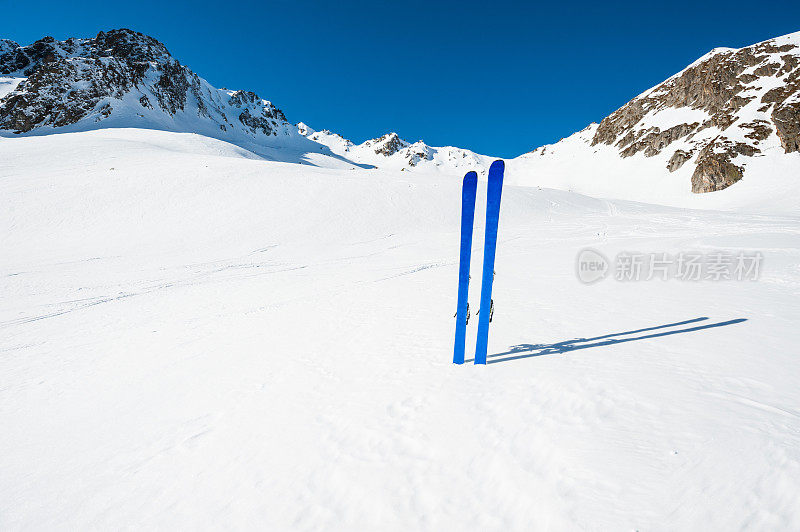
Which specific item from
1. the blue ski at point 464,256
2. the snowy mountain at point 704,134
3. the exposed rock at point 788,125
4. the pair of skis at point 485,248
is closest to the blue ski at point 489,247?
the pair of skis at point 485,248

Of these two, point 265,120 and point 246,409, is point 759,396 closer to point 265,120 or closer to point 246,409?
point 246,409

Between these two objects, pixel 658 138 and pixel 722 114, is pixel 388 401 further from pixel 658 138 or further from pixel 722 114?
pixel 658 138

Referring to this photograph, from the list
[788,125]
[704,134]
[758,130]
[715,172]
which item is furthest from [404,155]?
[788,125]

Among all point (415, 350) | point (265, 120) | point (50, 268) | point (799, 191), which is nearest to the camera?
point (415, 350)

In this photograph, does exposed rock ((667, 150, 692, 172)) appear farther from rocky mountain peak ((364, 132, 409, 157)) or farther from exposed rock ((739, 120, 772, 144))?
rocky mountain peak ((364, 132, 409, 157))

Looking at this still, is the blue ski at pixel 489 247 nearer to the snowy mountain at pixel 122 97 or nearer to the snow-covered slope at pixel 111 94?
the snowy mountain at pixel 122 97

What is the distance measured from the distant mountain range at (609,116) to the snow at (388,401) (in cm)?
5232

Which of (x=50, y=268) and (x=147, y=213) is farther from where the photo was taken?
(x=147, y=213)

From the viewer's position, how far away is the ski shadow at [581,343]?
4.43 meters

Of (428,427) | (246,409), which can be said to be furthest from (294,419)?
(428,427)

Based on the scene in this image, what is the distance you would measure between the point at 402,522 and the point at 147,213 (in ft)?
60.5

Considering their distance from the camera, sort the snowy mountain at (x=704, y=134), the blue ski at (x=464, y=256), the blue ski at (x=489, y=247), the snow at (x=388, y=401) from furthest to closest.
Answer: the snowy mountain at (x=704, y=134), the blue ski at (x=464, y=256), the blue ski at (x=489, y=247), the snow at (x=388, y=401)

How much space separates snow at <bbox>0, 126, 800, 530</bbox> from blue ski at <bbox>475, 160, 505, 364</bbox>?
382mm

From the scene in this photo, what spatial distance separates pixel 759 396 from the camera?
3.21 metres
